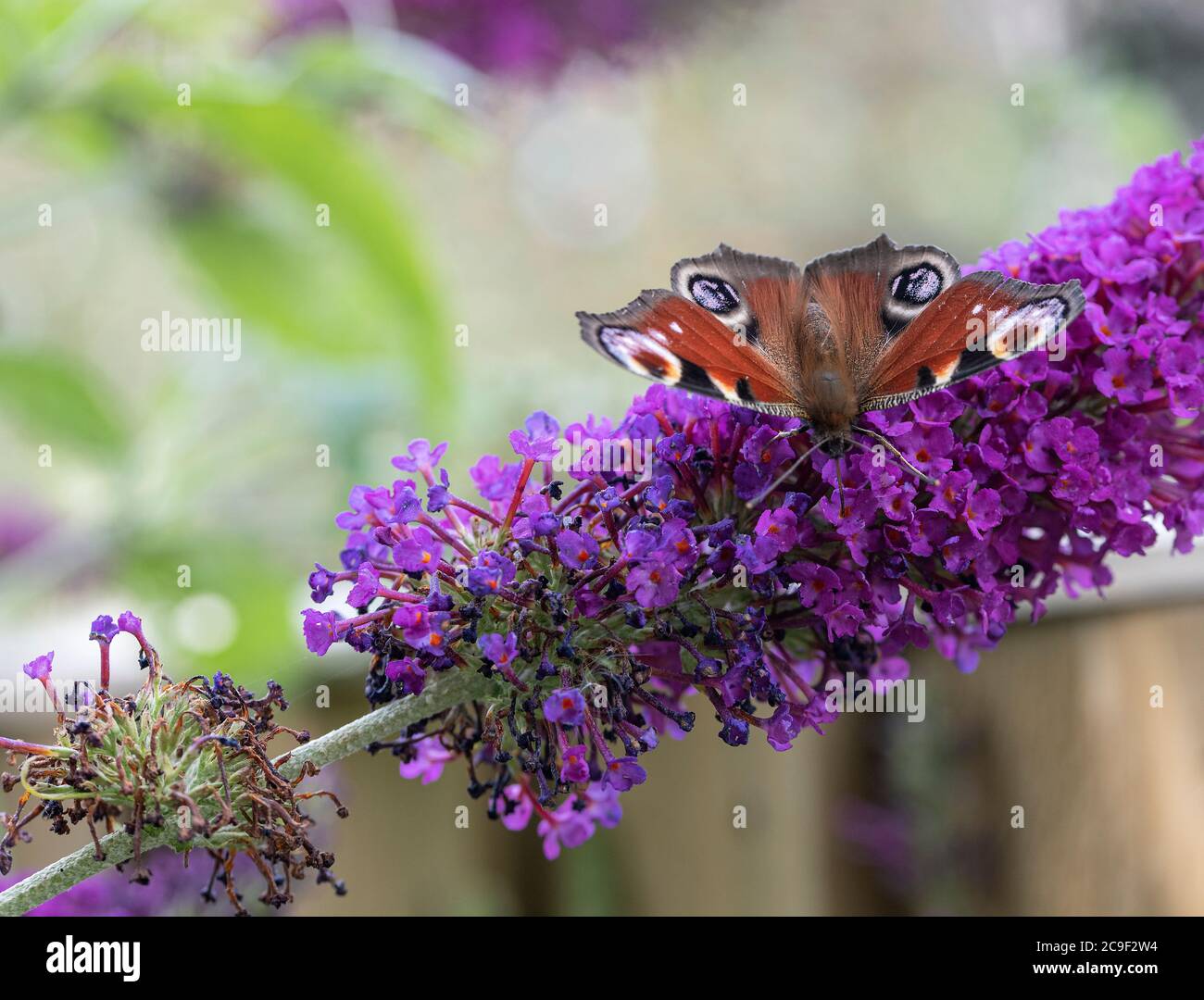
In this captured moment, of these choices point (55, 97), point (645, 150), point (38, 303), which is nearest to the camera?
point (55, 97)

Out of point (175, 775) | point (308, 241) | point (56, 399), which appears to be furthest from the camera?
point (308, 241)

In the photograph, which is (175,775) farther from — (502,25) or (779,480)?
(502,25)

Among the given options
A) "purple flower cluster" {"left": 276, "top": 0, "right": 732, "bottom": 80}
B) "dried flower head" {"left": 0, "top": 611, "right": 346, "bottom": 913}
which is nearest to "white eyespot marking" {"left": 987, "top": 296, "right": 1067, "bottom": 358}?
"dried flower head" {"left": 0, "top": 611, "right": 346, "bottom": 913}

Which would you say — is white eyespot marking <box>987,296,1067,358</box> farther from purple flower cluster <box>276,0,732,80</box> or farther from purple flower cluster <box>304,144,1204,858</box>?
purple flower cluster <box>276,0,732,80</box>

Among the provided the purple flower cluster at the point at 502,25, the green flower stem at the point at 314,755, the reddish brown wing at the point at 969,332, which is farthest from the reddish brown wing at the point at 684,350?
the purple flower cluster at the point at 502,25

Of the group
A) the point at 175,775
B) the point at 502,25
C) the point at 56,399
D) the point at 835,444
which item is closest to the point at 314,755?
the point at 175,775

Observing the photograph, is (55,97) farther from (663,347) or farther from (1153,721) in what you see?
(1153,721)
